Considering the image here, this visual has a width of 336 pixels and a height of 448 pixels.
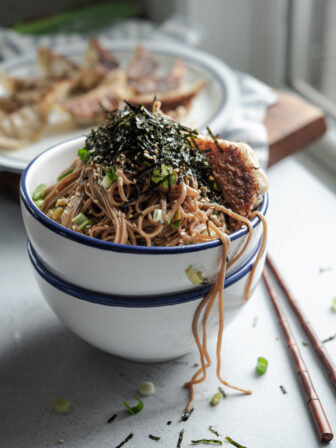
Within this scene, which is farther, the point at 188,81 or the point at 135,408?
the point at 188,81

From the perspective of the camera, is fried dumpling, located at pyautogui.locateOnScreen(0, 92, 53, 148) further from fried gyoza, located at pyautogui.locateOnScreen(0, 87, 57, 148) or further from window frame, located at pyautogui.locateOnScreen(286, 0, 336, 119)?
window frame, located at pyautogui.locateOnScreen(286, 0, 336, 119)

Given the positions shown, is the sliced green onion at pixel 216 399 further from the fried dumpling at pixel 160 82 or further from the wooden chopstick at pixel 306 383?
the fried dumpling at pixel 160 82

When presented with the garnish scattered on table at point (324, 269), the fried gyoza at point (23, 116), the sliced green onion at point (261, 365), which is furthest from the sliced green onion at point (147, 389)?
the fried gyoza at point (23, 116)

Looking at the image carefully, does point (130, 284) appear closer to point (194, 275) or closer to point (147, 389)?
point (194, 275)

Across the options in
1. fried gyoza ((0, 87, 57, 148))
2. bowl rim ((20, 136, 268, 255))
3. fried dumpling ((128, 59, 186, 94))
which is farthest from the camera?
fried dumpling ((128, 59, 186, 94))

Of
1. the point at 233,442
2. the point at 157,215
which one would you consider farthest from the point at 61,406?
the point at 157,215

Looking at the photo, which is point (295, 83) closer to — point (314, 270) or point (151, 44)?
point (151, 44)

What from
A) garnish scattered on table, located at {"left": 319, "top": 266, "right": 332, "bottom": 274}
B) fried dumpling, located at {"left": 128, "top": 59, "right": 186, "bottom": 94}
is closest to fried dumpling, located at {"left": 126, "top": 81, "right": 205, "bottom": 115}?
fried dumpling, located at {"left": 128, "top": 59, "right": 186, "bottom": 94}
